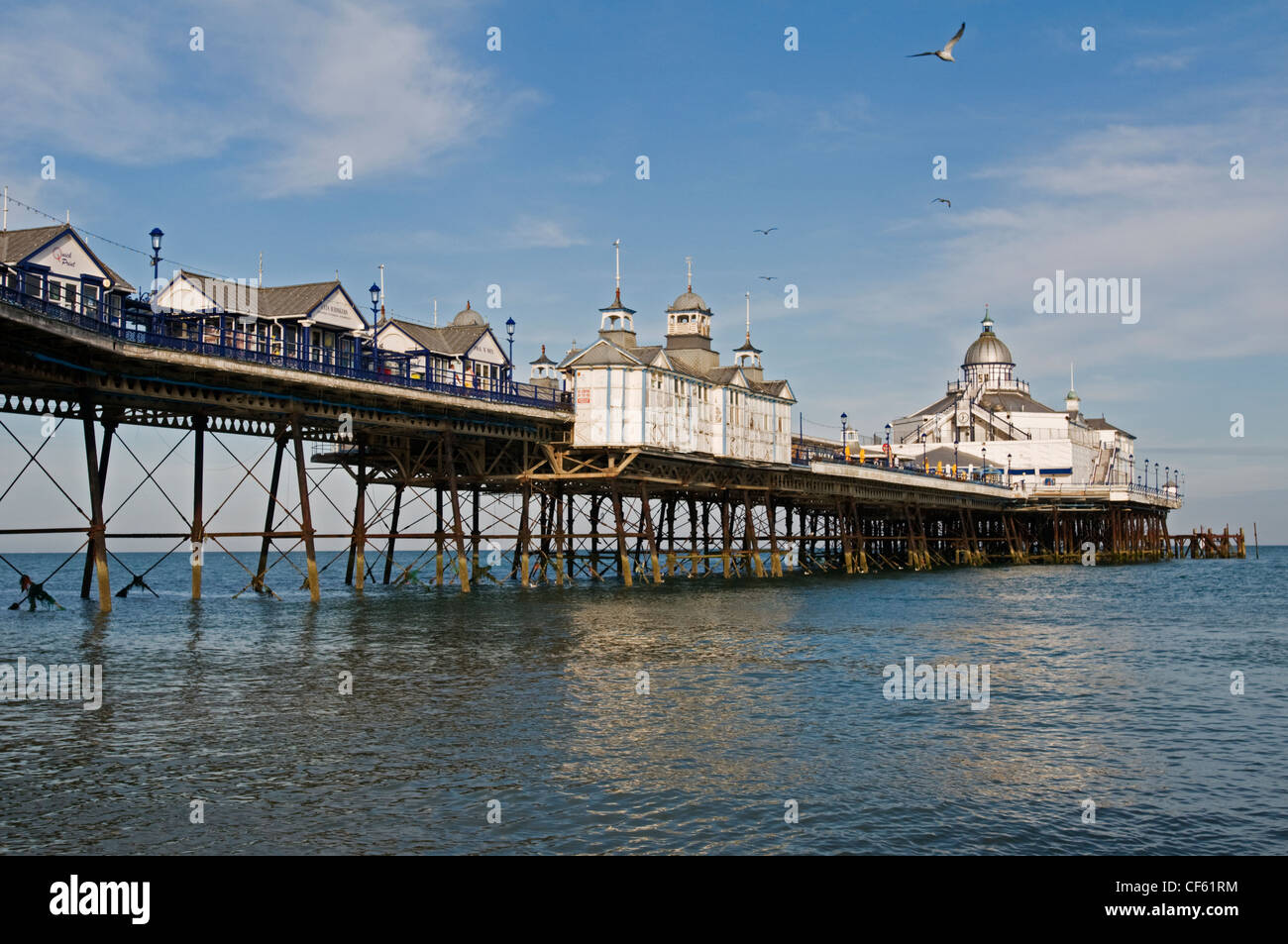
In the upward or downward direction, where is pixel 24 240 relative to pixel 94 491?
upward

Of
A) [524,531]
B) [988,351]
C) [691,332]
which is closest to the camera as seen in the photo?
[524,531]

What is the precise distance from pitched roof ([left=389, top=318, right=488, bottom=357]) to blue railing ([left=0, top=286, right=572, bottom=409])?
2.92 m

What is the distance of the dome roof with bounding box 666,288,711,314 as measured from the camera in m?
75.4

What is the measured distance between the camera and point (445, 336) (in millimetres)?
66312

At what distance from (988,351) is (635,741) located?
517ft

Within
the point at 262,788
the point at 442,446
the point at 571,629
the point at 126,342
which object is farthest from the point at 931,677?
the point at 442,446

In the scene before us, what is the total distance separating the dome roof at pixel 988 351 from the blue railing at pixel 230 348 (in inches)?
4765

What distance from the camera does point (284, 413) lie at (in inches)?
1833

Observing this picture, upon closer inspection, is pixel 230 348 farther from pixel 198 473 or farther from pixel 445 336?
pixel 445 336

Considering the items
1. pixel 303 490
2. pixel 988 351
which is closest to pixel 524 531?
pixel 303 490
